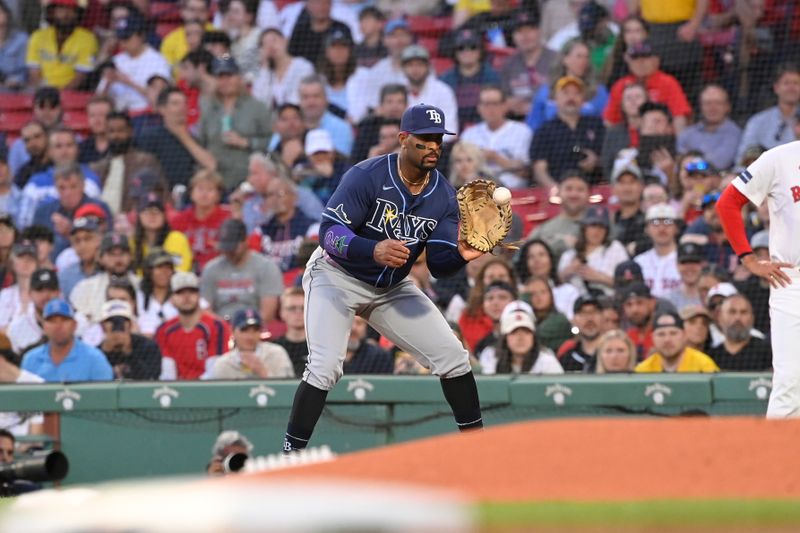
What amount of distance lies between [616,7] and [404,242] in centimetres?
654

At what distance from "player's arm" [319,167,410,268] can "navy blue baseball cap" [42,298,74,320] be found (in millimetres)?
3736

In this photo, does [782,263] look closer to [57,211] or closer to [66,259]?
[66,259]

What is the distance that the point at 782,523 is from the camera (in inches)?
135

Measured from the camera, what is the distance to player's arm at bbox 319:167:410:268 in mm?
5934

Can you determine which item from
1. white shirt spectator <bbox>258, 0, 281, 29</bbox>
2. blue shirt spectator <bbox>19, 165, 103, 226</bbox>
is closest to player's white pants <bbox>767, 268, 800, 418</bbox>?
blue shirt spectator <bbox>19, 165, 103, 226</bbox>

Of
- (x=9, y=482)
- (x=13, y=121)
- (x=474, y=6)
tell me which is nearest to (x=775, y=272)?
(x=9, y=482)

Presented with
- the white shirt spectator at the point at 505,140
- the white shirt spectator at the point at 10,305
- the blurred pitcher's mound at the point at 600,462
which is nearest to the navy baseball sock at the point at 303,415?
the blurred pitcher's mound at the point at 600,462

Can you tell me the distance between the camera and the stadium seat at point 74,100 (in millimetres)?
12953

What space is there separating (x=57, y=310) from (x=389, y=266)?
3992mm

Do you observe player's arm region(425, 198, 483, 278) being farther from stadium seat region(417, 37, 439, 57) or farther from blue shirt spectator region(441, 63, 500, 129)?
stadium seat region(417, 37, 439, 57)

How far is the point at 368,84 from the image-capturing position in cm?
1212

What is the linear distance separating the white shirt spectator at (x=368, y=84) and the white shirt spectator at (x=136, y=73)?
1.95m

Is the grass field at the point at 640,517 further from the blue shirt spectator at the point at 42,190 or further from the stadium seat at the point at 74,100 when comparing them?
the stadium seat at the point at 74,100

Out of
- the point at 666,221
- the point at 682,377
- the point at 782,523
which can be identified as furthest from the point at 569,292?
the point at 782,523
